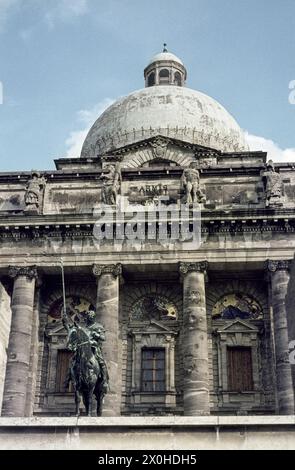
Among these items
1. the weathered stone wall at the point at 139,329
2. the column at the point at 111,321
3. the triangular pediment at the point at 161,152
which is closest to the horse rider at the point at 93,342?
the column at the point at 111,321

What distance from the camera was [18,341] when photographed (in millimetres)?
30719

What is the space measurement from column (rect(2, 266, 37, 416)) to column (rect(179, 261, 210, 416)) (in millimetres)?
6819

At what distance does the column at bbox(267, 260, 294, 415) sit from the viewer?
28.7 meters

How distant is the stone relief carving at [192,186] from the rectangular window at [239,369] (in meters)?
7.15

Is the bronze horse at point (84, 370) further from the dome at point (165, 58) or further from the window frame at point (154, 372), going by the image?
the dome at point (165, 58)

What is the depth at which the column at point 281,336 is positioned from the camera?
1129 inches

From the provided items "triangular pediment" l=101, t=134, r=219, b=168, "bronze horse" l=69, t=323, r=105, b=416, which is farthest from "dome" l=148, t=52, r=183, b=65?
"bronze horse" l=69, t=323, r=105, b=416

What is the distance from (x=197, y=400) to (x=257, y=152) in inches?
697

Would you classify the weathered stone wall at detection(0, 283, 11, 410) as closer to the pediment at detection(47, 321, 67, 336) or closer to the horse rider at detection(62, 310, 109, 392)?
the pediment at detection(47, 321, 67, 336)

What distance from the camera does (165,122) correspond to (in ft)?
144

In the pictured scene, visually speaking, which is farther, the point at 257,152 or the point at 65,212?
the point at 257,152
